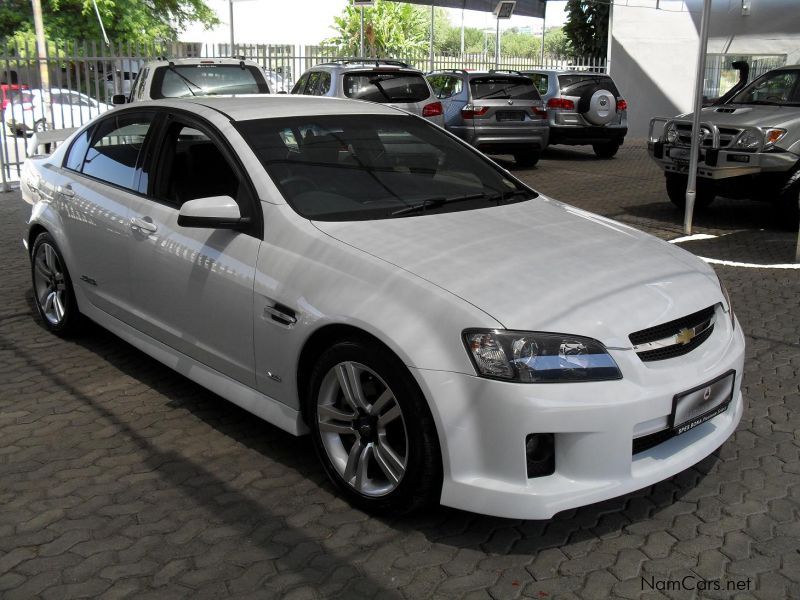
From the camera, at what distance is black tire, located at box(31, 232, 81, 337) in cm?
562

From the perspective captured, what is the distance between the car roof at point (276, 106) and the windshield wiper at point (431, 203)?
2.64ft

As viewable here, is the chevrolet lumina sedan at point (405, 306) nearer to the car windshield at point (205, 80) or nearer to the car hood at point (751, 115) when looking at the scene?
the car hood at point (751, 115)

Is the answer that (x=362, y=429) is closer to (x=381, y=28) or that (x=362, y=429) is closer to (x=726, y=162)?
(x=726, y=162)

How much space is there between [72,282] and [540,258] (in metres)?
3.20

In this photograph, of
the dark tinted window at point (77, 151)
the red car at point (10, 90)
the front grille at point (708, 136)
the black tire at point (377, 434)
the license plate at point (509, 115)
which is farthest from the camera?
the license plate at point (509, 115)

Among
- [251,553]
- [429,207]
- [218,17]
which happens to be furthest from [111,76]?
[218,17]

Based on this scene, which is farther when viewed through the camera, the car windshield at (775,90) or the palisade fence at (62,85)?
the palisade fence at (62,85)

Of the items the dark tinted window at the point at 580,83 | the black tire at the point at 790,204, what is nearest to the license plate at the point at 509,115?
the dark tinted window at the point at 580,83

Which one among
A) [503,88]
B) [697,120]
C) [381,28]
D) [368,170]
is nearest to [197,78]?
[697,120]

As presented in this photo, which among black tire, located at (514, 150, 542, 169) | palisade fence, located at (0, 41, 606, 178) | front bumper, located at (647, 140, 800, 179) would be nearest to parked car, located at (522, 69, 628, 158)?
black tire, located at (514, 150, 542, 169)

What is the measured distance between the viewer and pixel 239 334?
13.1 ft

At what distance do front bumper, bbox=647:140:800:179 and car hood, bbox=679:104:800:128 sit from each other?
355 mm

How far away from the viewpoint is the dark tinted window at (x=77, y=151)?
5.52 metres

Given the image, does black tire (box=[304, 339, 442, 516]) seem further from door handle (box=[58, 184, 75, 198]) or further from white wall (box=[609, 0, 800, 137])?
white wall (box=[609, 0, 800, 137])
